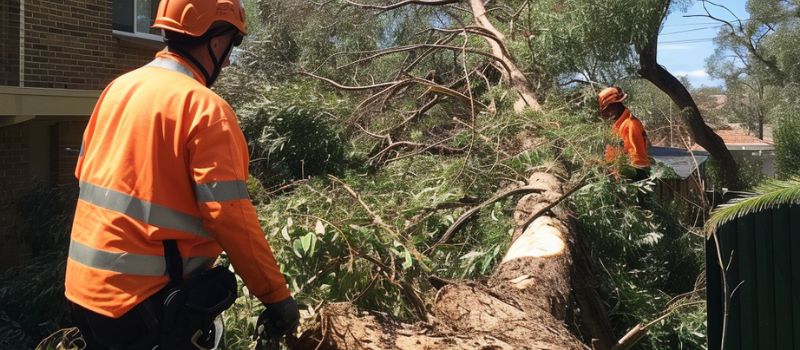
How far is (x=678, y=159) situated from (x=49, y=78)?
7.96 metres

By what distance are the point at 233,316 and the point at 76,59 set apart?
567cm

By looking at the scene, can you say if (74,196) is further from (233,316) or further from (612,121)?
(612,121)

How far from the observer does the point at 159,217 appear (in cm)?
212

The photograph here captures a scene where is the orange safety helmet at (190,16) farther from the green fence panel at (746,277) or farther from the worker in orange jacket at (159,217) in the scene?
the green fence panel at (746,277)

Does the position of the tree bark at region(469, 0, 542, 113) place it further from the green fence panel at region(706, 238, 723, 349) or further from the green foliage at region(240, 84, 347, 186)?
the green fence panel at region(706, 238, 723, 349)

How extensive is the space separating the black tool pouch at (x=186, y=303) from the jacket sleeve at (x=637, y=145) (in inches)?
199

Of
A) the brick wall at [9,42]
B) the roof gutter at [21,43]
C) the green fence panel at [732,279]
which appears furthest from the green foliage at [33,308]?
the green fence panel at [732,279]

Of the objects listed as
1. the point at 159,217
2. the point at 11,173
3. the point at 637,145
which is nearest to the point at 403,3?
the point at 637,145

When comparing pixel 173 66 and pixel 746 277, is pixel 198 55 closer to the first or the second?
pixel 173 66

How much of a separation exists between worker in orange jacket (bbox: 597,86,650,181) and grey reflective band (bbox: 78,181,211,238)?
445 cm

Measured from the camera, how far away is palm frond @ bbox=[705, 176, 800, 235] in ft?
12.7

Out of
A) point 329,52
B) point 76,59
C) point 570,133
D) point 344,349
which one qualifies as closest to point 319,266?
point 344,349

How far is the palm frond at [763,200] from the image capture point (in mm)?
3859

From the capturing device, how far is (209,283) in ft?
7.28
